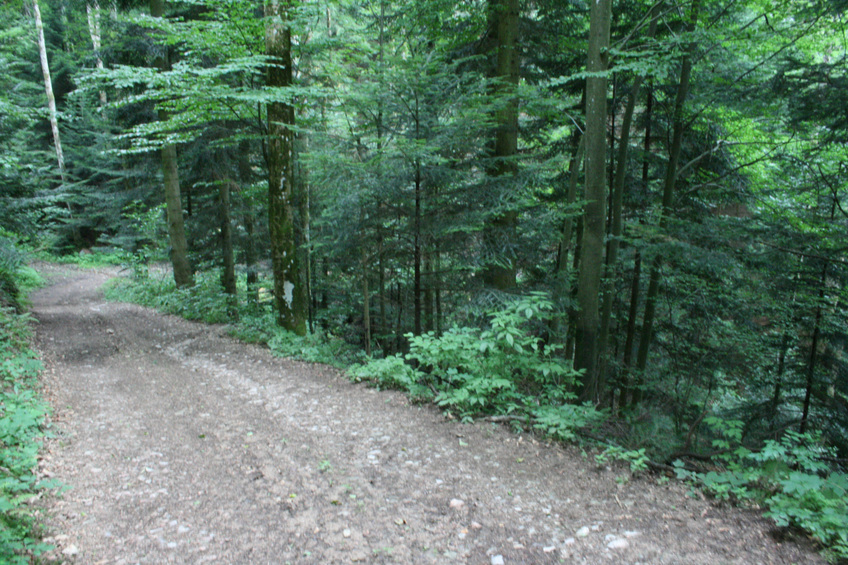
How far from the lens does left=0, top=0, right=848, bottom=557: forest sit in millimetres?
6258

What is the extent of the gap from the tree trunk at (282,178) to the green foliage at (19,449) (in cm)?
412

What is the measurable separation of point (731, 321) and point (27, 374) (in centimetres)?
1250

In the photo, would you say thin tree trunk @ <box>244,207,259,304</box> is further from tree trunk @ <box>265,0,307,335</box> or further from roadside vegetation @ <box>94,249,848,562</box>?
roadside vegetation @ <box>94,249,848,562</box>

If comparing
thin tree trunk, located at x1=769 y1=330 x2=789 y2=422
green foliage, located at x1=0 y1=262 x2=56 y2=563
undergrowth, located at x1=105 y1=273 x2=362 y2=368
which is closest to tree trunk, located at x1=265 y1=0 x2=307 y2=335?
undergrowth, located at x1=105 y1=273 x2=362 y2=368

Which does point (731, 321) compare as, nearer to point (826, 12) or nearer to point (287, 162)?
point (826, 12)

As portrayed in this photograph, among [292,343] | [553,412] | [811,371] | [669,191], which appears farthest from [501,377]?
[811,371]

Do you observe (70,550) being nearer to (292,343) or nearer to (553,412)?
(553,412)

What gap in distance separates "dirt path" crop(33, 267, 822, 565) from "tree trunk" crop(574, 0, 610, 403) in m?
2.50

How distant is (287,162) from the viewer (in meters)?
9.09

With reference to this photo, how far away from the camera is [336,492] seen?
3.84 metres

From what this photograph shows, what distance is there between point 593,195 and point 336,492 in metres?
5.32

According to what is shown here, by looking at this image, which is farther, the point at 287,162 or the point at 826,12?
the point at 287,162

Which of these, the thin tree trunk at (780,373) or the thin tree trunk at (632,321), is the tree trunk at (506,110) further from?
the thin tree trunk at (780,373)

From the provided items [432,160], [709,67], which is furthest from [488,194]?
[709,67]
